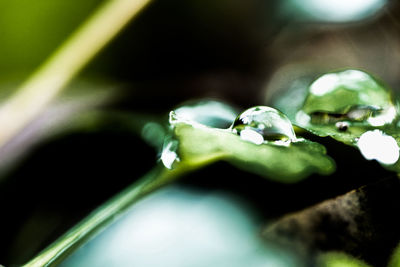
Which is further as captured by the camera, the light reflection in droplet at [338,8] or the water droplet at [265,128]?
the light reflection in droplet at [338,8]

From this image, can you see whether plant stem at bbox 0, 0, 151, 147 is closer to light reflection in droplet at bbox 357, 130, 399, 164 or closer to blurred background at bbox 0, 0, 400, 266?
blurred background at bbox 0, 0, 400, 266

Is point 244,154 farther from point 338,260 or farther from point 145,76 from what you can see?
point 145,76

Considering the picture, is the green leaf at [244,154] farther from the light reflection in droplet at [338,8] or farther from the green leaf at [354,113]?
the light reflection in droplet at [338,8]

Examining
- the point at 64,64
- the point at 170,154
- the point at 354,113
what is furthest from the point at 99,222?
the point at 64,64

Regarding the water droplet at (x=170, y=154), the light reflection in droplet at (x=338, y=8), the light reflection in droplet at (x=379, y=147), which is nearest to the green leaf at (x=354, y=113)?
the light reflection in droplet at (x=379, y=147)

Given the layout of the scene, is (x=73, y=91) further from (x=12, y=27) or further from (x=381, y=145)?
(x=381, y=145)

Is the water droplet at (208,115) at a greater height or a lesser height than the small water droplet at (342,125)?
greater
